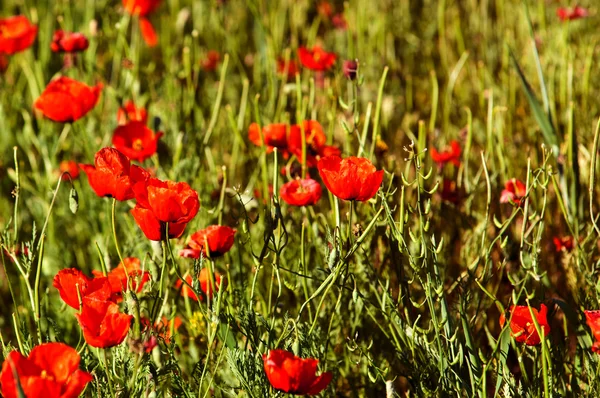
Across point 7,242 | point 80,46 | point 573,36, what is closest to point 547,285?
point 7,242

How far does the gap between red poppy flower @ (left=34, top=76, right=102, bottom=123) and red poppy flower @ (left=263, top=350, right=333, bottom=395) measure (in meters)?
0.86

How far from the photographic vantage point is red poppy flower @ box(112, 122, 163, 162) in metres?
1.60

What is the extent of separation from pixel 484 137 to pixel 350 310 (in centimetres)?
99

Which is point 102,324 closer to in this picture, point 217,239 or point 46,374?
point 46,374

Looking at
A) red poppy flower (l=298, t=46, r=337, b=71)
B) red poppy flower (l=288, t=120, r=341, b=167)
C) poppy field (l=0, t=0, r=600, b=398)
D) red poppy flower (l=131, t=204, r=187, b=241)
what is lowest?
poppy field (l=0, t=0, r=600, b=398)

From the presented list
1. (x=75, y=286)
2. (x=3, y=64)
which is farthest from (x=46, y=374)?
(x=3, y=64)

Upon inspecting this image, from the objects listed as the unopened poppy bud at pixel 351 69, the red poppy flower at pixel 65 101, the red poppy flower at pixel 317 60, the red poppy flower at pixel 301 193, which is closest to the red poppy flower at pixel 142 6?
the red poppy flower at pixel 317 60

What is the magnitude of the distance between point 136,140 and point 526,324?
3.12 feet

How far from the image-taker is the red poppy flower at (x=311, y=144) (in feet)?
5.21

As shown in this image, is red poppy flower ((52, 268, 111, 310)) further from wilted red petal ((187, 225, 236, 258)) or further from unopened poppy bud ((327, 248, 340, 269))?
unopened poppy bud ((327, 248, 340, 269))

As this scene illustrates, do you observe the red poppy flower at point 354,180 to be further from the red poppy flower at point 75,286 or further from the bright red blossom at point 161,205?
the red poppy flower at point 75,286

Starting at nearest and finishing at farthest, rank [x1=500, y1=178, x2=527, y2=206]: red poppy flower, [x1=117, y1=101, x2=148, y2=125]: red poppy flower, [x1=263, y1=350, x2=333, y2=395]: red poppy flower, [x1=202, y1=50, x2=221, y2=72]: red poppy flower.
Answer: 1. [x1=263, y1=350, x2=333, y2=395]: red poppy flower
2. [x1=500, y1=178, x2=527, y2=206]: red poppy flower
3. [x1=117, y1=101, x2=148, y2=125]: red poppy flower
4. [x1=202, y1=50, x2=221, y2=72]: red poppy flower

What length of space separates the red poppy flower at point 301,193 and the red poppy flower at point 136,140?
0.43 m

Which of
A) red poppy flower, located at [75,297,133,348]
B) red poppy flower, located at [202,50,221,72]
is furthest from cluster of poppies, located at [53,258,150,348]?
red poppy flower, located at [202,50,221,72]
